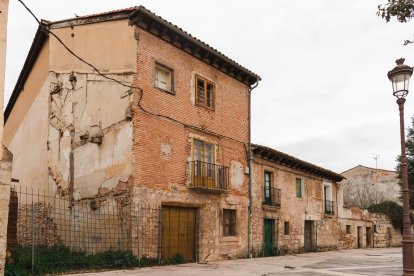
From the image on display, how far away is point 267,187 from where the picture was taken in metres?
19.8

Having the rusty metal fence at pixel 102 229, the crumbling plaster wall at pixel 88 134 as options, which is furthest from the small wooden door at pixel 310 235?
the crumbling plaster wall at pixel 88 134

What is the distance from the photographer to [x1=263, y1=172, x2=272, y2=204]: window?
1956 cm

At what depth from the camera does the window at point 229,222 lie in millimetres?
16703

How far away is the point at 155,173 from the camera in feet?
44.8

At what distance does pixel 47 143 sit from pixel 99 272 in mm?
6901

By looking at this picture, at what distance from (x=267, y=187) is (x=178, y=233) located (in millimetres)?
6559

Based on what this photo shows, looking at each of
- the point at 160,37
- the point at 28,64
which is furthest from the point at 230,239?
the point at 28,64

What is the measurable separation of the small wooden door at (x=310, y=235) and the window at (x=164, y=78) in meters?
12.0

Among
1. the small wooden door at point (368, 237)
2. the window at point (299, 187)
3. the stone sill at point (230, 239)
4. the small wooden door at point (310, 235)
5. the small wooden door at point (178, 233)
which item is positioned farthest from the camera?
the small wooden door at point (368, 237)

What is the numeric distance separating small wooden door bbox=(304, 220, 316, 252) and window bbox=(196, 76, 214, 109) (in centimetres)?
994

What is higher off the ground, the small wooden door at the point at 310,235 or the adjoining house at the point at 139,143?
the adjoining house at the point at 139,143

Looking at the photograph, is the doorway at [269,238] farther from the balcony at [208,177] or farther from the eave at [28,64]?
the eave at [28,64]

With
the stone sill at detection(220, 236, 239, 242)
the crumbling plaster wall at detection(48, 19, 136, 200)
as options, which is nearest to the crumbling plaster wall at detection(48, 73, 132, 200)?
the crumbling plaster wall at detection(48, 19, 136, 200)

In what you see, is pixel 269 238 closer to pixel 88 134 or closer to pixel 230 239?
pixel 230 239
